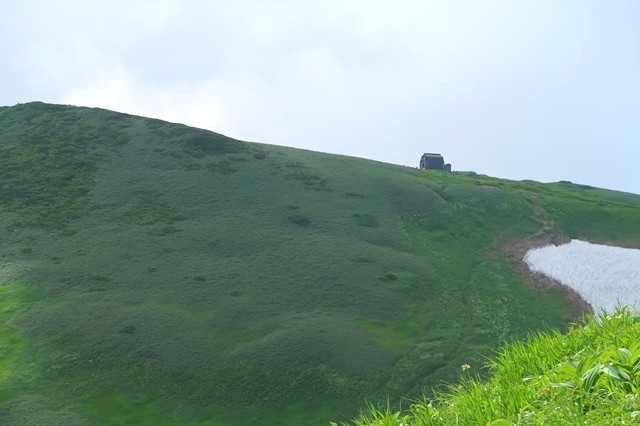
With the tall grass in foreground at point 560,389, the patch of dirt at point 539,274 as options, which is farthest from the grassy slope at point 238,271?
the tall grass in foreground at point 560,389

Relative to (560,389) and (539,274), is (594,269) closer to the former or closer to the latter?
(539,274)

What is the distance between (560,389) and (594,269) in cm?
4899

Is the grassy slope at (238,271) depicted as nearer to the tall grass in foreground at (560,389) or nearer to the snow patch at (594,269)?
the snow patch at (594,269)

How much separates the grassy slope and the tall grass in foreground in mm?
22907

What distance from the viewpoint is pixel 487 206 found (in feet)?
221

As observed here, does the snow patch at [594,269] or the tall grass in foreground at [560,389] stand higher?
the tall grass in foreground at [560,389]

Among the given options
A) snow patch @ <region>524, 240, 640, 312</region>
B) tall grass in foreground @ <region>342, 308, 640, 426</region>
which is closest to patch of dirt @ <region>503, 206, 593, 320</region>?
snow patch @ <region>524, 240, 640, 312</region>

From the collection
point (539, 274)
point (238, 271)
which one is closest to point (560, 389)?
point (238, 271)

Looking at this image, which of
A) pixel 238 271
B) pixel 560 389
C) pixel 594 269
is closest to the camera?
pixel 560 389

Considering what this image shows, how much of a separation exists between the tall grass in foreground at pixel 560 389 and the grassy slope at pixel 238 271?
22907 millimetres

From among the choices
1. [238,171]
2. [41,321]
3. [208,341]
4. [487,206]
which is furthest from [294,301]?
[487,206]

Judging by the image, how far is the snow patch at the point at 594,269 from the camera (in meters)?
52.3

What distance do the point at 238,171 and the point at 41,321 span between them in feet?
91.0

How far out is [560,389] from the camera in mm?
10164
